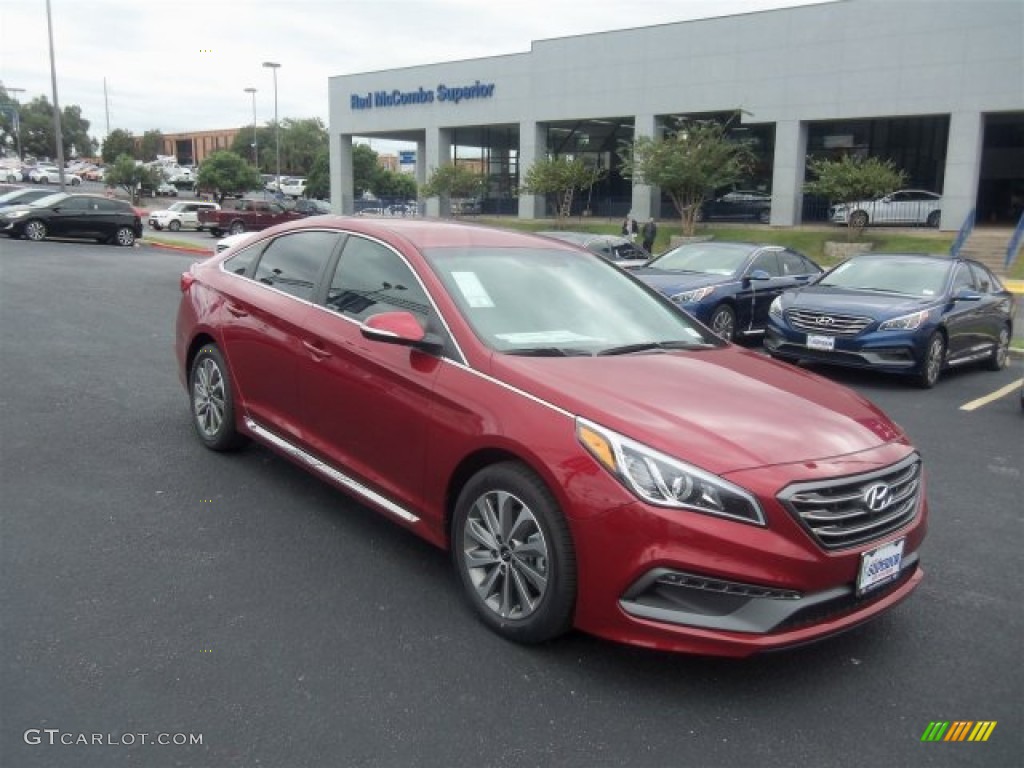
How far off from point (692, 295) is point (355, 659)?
8650 mm

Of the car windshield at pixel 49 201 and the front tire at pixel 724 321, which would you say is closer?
the front tire at pixel 724 321

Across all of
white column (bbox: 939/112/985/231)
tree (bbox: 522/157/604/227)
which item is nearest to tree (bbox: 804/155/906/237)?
white column (bbox: 939/112/985/231)

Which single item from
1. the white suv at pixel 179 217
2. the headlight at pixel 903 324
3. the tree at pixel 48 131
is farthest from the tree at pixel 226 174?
the headlight at pixel 903 324

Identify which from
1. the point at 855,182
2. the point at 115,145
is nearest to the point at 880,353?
the point at 855,182

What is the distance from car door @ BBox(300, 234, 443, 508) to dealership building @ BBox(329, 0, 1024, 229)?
2891 centimetres

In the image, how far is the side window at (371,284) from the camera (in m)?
4.23

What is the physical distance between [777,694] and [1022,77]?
29932 millimetres

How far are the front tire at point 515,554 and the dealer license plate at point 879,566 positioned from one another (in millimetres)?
1055

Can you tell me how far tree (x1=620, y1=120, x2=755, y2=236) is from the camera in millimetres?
28891

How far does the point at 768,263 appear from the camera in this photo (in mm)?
12609

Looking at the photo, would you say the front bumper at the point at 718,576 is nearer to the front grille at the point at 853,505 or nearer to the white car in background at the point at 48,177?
the front grille at the point at 853,505

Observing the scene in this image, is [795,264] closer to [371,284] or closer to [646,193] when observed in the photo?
[371,284]

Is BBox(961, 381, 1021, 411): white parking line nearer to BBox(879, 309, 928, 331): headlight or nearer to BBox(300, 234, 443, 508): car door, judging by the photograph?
BBox(879, 309, 928, 331): headlight

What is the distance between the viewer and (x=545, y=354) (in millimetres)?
3818
